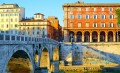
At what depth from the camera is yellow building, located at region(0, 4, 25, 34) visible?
4417 inches

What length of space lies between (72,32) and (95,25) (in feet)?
27.8

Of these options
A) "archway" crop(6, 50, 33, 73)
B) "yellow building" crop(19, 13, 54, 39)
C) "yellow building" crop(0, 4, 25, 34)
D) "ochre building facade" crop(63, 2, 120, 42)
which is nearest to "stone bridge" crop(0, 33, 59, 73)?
"archway" crop(6, 50, 33, 73)

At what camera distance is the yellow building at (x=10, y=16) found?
112m

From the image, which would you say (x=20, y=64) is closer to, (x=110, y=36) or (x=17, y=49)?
(x=17, y=49)

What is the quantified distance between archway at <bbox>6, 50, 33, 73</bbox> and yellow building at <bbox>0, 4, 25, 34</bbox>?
75035 millimetres

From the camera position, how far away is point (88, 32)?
330ft

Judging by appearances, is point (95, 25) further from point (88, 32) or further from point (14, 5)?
point (14, 5)

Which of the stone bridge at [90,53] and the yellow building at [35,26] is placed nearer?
the stone bridge at [90,53]

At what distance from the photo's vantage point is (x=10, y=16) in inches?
4446

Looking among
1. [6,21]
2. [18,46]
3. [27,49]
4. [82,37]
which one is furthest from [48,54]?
[6,21]

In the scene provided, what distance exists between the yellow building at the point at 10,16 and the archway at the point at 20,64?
75035 millimetres

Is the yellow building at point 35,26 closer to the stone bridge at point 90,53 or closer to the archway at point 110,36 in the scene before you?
the archway at point 110,36

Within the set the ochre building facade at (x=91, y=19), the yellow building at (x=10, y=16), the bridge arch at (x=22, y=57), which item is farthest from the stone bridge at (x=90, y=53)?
the bridge arch at (x=22, y=57)

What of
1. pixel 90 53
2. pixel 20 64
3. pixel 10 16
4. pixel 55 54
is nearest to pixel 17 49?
pixel 20 64
